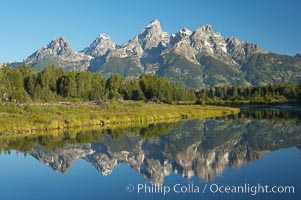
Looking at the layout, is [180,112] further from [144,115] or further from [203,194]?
[203,194]

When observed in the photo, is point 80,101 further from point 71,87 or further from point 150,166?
point 150,166

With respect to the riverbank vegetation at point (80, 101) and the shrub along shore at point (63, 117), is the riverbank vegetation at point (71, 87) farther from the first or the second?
the shrub along shore at point (63, 117)

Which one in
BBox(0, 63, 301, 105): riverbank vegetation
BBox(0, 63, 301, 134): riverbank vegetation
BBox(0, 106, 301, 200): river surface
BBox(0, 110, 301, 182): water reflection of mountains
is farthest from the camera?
BBox(0, 63, 301, 105): riverbank vegetation

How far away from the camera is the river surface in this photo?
24750 millimetres

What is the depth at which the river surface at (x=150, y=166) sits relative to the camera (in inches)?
974

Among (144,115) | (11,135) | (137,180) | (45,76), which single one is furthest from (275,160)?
(45,76)

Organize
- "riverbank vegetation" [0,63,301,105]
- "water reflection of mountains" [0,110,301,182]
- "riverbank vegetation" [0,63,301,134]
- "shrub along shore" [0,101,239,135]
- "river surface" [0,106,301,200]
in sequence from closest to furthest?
"river surface" [0,106,301,200] < "water reflection of mountains" [0,110,301,182] < "shrub along shore" [0,101,239,135] < "riverbank vegetation" [0,63,301,134] < "riverbank vegetation" [0,63,301,105]

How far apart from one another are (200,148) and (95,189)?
19.5 metres

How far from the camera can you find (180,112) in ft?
300

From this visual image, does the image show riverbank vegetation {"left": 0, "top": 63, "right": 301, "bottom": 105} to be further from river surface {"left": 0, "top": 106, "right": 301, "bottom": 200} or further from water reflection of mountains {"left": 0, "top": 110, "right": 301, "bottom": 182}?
river surface {"left": 0, "top": 106, "right": 301, "bottom": 200}

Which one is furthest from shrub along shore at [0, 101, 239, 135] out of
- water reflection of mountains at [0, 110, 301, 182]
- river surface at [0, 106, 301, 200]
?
water reflection of mountains at [0, 110, 301, 182]

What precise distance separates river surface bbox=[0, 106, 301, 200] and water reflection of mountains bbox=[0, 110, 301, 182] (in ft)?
→ 0.26

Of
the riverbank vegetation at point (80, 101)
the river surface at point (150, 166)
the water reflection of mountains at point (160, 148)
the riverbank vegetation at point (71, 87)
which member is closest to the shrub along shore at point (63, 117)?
the riverbank vegetation at point (80, 101)

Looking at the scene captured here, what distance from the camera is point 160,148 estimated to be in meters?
43.3
